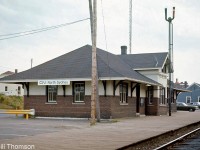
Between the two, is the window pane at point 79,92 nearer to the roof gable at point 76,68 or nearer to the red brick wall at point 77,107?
the red brick wall at point 77,107

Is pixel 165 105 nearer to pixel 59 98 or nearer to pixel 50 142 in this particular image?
pixel 59 98

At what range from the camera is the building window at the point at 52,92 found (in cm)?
2811

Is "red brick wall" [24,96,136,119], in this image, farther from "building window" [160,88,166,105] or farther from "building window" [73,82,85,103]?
"building window" [160,88,166,105]

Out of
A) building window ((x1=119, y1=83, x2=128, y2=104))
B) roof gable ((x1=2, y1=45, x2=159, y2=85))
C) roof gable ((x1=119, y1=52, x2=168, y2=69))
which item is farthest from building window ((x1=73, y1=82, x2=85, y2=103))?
roof gable ((x1=119, y1=52, x2=168, y2=69))

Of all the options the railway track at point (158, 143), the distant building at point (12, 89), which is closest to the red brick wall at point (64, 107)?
the railway track at point (158, 143)

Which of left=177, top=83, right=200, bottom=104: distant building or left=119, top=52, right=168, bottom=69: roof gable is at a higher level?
left=119, top=52, right=168, bottom=69: roof gable

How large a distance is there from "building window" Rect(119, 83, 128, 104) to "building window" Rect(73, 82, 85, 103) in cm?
289

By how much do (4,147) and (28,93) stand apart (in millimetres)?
18511

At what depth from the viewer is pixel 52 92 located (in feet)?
92.6

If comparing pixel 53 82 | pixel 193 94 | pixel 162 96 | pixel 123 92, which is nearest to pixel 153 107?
pixel 162 96

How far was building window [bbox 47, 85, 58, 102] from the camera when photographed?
1107 inches

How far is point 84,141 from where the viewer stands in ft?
42.7

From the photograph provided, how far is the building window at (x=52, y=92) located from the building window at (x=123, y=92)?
4.92 metres

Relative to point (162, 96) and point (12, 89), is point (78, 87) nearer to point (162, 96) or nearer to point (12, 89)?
point (162, 96)
